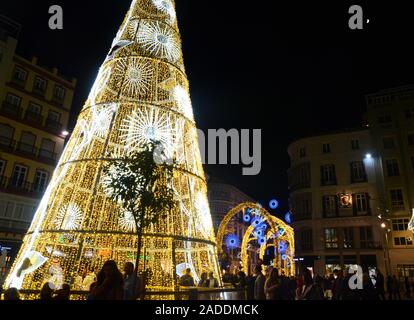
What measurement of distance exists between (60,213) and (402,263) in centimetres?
3276

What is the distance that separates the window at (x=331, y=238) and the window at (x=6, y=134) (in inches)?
1301

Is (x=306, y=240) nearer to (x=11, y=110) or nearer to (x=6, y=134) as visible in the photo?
(x=6, y=134)

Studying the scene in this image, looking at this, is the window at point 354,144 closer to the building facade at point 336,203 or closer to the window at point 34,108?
the building facade at point 336,203

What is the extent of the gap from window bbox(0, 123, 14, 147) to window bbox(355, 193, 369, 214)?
35070 millimetres

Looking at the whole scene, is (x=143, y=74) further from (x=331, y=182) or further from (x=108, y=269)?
(x=331, y=182)

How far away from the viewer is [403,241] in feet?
102

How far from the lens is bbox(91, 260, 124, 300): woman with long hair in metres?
4.32

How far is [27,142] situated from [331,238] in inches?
1281

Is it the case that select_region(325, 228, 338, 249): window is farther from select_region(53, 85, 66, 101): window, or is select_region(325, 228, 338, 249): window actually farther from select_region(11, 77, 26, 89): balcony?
select_region(11, 77, 26, 89): balcony

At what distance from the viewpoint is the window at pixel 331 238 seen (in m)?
34.0

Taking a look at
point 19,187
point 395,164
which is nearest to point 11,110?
point 19,187

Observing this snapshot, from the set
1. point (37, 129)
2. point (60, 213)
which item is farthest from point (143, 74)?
point (37, 129)

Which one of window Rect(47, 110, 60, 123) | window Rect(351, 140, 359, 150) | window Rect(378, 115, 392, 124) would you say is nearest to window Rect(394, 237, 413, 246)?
window Rect(351, 140, 359, 150)

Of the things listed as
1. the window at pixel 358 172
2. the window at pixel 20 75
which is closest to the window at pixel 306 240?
the window at pixel 358 172
